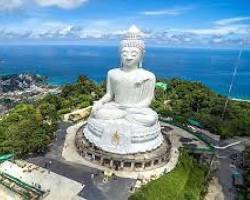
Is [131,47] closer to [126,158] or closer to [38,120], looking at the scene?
[126,158]

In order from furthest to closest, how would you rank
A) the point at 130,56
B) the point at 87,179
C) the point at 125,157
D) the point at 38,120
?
the point at 38,120
the point at 130,56
the point at 125,157
the point at 87,179

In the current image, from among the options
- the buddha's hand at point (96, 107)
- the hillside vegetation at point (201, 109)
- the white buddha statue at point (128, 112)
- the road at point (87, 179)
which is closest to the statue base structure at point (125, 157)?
the white buddha statue at point (128, 112)

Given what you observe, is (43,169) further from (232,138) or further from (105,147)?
(232,138)

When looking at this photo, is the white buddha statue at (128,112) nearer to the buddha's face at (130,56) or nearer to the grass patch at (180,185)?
the buddha's face at (130,56)

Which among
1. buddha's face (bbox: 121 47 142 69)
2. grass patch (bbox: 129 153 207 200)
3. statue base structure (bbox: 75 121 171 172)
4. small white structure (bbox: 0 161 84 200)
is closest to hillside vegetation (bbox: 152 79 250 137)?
grass patch (bbox: 129 153 207 200)

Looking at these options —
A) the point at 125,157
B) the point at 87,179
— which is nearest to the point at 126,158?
the point at 125,157

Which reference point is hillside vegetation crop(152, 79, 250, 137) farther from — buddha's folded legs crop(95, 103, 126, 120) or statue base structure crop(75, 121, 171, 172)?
buddha's folded legs crop(95, 103, 126, 120)

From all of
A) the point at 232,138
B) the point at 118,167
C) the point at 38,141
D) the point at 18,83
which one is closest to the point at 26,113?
the point at 38,141
